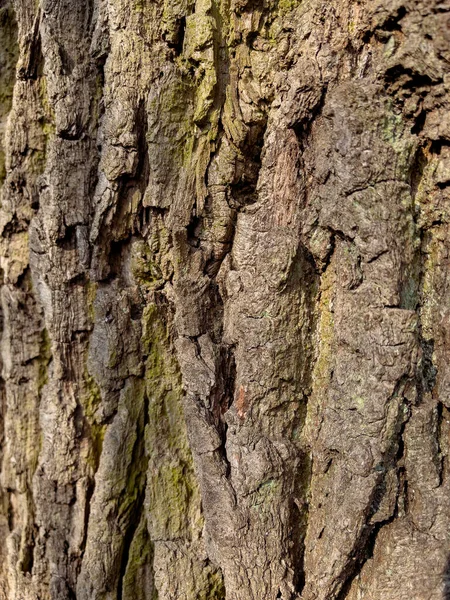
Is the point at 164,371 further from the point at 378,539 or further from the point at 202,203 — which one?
the point at 378,539

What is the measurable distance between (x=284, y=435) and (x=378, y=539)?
362mm

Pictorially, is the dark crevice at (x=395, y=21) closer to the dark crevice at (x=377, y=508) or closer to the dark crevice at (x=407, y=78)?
the dark crevice at (x=407, y=78)

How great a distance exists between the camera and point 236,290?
1.49m

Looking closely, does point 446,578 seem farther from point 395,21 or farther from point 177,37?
point 177,37

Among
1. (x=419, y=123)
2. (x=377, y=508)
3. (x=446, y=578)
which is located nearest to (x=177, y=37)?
(x=419, y=123)

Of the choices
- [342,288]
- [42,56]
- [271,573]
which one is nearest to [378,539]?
[271,573]

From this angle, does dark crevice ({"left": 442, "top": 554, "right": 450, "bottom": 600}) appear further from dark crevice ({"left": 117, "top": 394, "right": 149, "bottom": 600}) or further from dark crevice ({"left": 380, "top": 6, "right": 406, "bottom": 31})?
dark crevice ({"left": 380, "top": 6, "right": 406, "bottom": 31})

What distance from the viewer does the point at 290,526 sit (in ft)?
4.96

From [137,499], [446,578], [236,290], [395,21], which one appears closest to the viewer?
[395,21]

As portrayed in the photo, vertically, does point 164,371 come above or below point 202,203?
below

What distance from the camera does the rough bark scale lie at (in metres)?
1.32

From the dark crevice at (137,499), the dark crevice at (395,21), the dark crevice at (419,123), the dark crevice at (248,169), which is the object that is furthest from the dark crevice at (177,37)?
the dark crevice at (137,499)

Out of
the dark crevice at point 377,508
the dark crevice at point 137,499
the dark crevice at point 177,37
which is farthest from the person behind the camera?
the dark crevice at point 137,499

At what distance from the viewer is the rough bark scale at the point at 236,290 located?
1.32 meters
